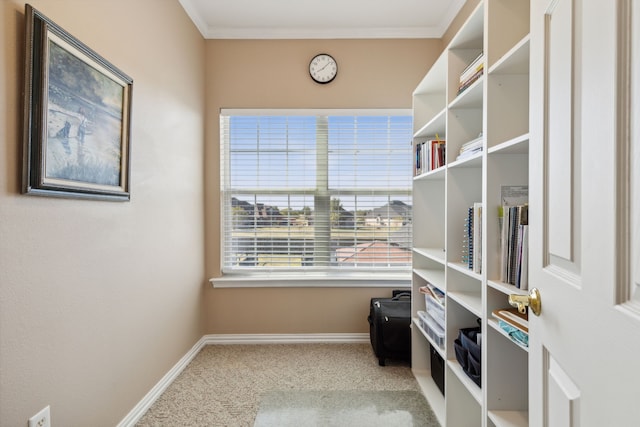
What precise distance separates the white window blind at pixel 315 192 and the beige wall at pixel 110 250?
385mm

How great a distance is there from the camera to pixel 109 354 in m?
1.57

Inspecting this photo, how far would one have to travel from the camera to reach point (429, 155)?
2.09 m

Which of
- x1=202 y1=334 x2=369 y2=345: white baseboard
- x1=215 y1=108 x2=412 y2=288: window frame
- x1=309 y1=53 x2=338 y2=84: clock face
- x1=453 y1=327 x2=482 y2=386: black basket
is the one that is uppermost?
x1=309 y1=53 x2=338 y2=84: clock face

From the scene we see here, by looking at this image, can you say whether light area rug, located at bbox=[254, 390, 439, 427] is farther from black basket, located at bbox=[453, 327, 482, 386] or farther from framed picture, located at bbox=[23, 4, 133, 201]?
framed picture, located at bbox=[23, 4, 133, 201]

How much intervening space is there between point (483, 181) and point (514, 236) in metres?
0.25

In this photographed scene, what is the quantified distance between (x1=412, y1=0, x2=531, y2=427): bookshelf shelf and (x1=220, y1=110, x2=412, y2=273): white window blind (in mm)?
693

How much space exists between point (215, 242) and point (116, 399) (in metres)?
1.42

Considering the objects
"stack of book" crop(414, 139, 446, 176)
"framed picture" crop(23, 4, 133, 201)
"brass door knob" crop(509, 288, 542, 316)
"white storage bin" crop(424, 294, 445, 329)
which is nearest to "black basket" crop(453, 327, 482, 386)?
"white storage bin" crop(424, 294, 445, 329)

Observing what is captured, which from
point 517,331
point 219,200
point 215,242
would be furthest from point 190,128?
point 517,331

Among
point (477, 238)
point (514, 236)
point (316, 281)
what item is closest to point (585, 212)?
point (514, 236)

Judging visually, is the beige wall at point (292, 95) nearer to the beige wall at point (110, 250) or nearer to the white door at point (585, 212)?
the beige wall at point (110, 250)

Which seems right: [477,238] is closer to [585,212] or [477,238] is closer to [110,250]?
[585,212]

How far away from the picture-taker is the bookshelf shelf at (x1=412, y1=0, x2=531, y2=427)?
4.21ft

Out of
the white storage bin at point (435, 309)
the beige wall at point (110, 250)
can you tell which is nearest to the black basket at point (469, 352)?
the white storage bin at point (435, 309)
